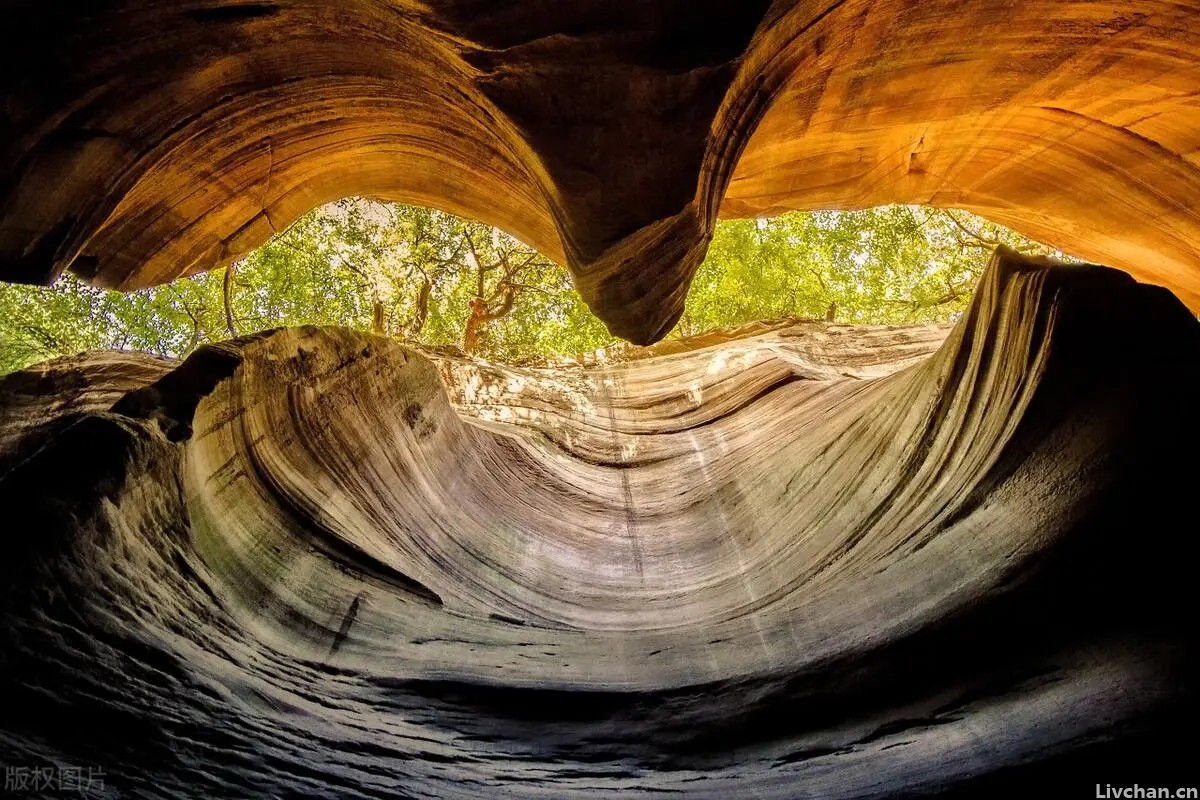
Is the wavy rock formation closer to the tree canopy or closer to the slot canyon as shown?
the slot canyon

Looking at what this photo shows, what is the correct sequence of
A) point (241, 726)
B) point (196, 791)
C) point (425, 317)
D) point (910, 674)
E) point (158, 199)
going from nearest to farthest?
point (196, 791)
point (241, 726)
point (910, 674)
point (158, 199)
point (425, 317)

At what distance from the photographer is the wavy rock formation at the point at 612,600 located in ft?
9.41

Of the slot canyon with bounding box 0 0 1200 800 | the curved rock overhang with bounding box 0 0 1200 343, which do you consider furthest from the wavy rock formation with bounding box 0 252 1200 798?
the curved rock overhang with bounding box 0 0 1200 343

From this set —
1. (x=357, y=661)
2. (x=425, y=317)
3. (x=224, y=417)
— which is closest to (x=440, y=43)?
(x=224, y=417)

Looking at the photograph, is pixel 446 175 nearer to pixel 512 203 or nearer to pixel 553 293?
pixel 512 203

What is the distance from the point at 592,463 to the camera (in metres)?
9.19

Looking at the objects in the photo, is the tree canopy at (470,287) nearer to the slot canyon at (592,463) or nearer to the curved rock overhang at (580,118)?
the curved rock overhang at (580,118)

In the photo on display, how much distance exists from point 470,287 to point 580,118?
13.0 metres

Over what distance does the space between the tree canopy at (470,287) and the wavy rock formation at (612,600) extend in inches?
381

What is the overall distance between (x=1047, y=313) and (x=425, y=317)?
1482 cm

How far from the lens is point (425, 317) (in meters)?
17.0
